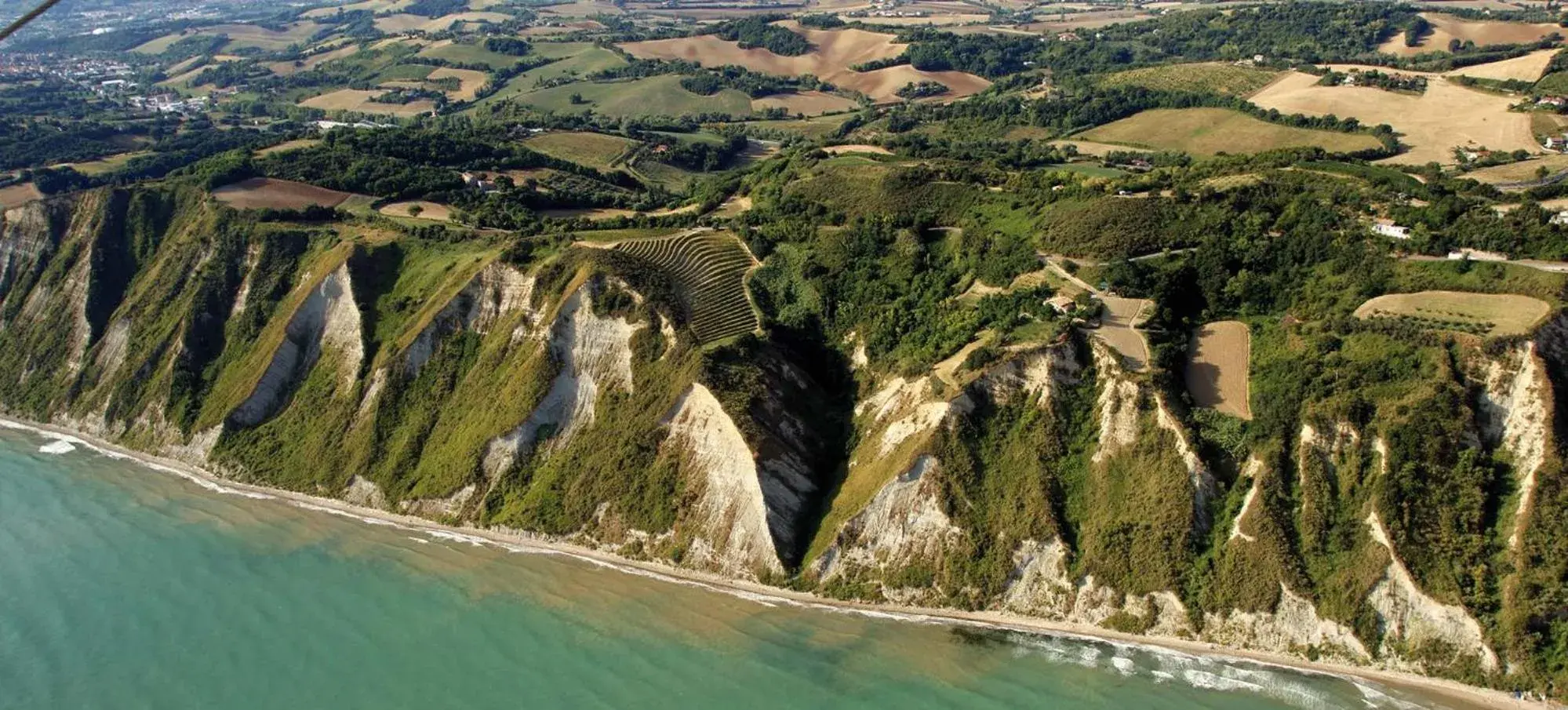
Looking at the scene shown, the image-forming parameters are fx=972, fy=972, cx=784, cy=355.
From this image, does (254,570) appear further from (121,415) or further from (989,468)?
(989,468)

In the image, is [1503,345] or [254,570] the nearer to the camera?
[1503,345]

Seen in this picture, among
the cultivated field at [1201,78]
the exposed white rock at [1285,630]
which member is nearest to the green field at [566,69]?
the cultivated field at [1201,78]

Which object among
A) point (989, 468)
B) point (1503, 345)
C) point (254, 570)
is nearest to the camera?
point (1503, 345)

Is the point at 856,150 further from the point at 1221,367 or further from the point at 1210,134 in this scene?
the point at 1221,367

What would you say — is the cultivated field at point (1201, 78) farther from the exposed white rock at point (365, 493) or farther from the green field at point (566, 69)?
the exposed white rock at point (365, 493)

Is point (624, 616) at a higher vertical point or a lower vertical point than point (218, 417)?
lower

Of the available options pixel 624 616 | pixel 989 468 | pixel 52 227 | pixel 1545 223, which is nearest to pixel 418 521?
pixel 624 616

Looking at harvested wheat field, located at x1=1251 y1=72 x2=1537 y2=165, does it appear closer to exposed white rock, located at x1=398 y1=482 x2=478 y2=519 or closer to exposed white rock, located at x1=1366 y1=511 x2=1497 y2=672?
exposed white rock, located at x1=1366 y1=511 x2=1497 y2=672

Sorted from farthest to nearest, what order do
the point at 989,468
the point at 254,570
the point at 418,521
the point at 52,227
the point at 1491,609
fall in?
the point at 52,227, the point at 418,521, the point at 254,570, the point at 989,468, the point at 1491,609
